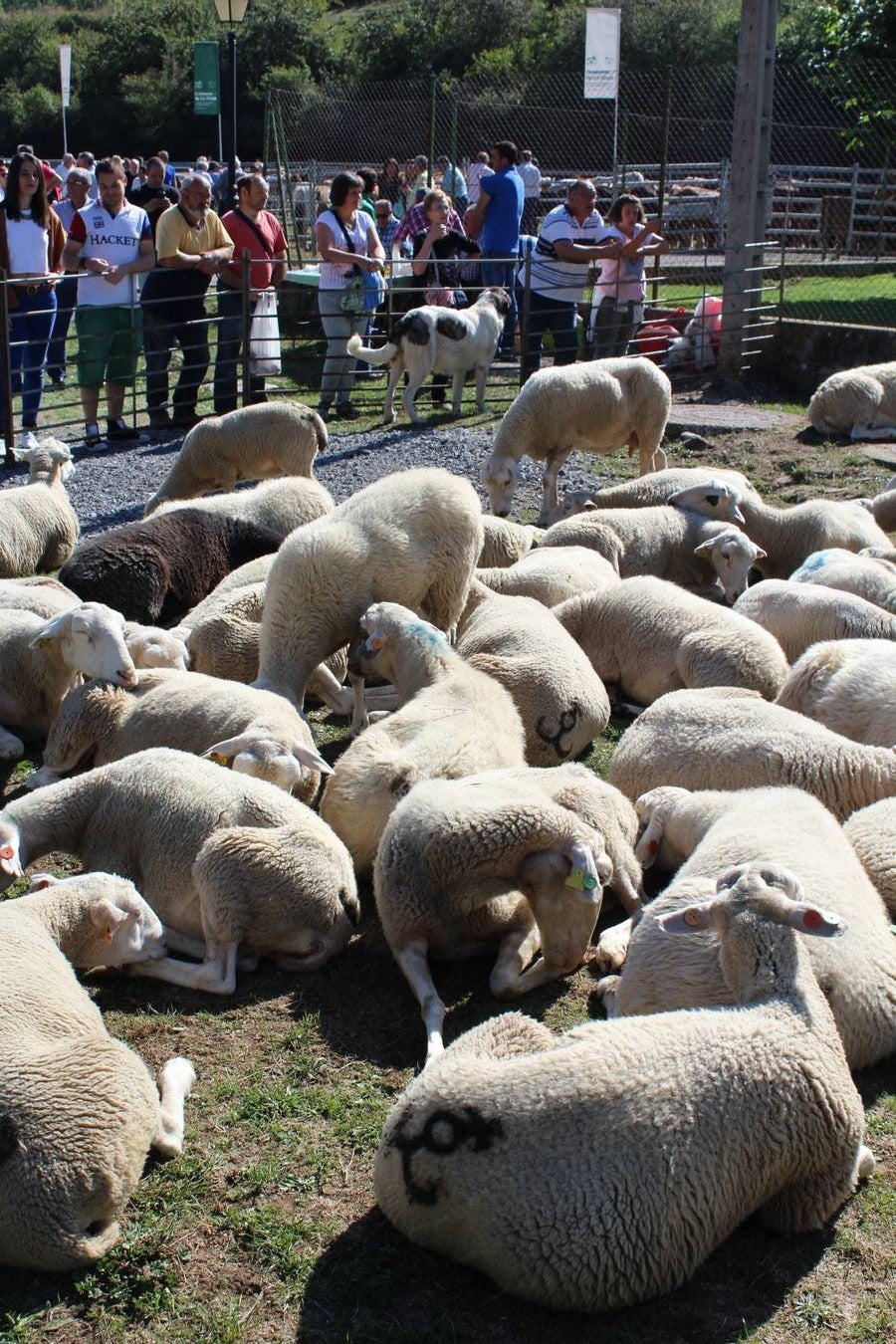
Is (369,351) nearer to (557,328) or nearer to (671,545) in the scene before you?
(557,328)

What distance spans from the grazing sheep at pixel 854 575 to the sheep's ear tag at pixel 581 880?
314cm

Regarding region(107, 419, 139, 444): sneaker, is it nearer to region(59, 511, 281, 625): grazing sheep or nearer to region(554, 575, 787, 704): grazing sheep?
region(59, 511, 281, 625): grazing sheep

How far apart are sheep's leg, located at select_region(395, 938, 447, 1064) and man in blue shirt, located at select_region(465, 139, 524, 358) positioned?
10.6 metres

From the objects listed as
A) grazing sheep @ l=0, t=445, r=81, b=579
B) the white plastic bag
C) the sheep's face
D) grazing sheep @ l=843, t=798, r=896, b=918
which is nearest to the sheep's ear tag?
grazing sheep @ l=843, t=798, r=896, b=918

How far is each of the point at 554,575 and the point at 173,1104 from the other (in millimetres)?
3923

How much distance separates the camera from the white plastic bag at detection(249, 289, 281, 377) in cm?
1212

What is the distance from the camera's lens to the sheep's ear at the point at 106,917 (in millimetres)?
3910

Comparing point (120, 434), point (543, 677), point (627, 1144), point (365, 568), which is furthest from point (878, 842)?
point (120, 434)

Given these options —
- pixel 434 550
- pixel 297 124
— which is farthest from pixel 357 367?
pixel 297 124

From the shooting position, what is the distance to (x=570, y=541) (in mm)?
7547

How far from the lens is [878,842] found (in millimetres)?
4301

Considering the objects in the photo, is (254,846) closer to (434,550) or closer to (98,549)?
(434,550)

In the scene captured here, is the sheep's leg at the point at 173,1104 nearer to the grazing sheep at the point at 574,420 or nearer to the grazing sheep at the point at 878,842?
the grazing sheep at the point at 878,842

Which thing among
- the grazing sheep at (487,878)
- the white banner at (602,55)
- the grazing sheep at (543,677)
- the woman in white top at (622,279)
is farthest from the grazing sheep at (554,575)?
the white banner at (602,55)
